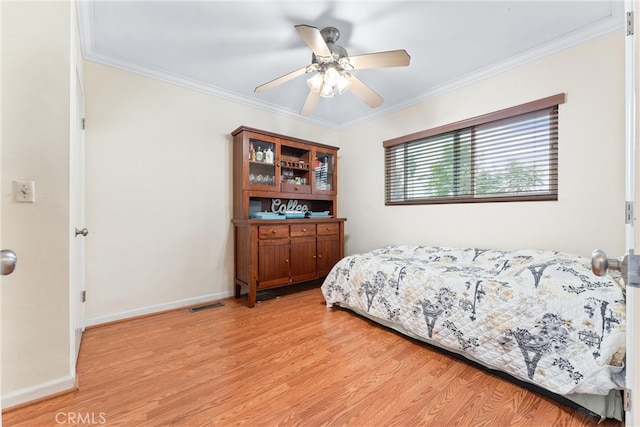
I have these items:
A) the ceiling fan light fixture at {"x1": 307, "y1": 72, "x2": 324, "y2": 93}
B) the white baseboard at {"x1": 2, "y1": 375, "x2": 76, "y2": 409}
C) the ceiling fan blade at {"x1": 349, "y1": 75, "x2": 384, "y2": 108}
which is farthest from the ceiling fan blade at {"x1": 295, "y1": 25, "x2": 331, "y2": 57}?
the white baseboard at {"x1": 2, "y1": 375, "x2": 76, "y2": 409}

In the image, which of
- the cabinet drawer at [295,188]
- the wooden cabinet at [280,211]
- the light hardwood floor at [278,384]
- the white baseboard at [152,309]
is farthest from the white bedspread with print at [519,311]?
the white baseboard at [152,309]

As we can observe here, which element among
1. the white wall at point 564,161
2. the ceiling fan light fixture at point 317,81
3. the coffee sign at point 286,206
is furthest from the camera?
the coffee sign at point 286,206

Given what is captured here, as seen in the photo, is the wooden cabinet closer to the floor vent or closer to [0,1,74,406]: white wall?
the floor vent

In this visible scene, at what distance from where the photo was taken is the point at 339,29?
84.2 inches

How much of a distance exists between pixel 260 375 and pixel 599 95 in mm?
3209

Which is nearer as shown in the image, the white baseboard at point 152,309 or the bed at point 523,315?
the bed at point 523,315

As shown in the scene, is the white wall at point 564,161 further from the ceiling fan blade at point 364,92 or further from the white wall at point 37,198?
the white wall at point 37,198

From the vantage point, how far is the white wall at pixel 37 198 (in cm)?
140

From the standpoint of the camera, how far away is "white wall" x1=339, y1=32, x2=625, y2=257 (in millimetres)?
2045

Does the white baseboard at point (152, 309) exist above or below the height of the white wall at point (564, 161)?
below

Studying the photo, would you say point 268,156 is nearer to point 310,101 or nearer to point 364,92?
point 310,101

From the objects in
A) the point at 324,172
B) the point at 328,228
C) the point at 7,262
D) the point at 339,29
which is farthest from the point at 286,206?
the point at 7,262

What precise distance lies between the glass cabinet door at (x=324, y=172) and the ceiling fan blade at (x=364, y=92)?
51.2 inches

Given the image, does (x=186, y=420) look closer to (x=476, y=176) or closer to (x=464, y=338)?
(x=464, y=338)
